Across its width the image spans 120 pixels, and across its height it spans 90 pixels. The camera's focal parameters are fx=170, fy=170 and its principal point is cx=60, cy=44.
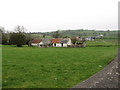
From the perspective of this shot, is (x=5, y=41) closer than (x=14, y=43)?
No

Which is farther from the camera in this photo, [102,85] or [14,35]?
[14,35]

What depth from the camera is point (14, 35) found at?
3268 inches

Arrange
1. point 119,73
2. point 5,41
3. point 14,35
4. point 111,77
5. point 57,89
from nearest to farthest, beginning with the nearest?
point 57,89 → point 111,77 → point 119,73 → point 14,35 → point 5,41

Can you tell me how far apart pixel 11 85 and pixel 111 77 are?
745cm

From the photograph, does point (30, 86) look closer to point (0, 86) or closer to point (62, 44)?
point (0, 86)

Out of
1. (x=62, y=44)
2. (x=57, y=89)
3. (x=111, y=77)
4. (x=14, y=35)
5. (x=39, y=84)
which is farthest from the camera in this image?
(x=62, y=44)

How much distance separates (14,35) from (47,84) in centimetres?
7437

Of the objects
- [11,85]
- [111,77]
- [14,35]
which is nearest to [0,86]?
[11,85]

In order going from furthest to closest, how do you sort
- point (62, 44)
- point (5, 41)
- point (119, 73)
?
point (62, 44), point (5, 41), point (119, 73)

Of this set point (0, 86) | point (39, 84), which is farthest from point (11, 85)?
point (39, 84)

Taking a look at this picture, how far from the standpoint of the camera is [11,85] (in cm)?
1173

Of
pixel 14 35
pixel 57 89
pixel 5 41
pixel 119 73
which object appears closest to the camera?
pixel 57 89

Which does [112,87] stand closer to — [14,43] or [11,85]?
[11,85]

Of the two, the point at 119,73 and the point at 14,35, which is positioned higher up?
the point at 14,35
